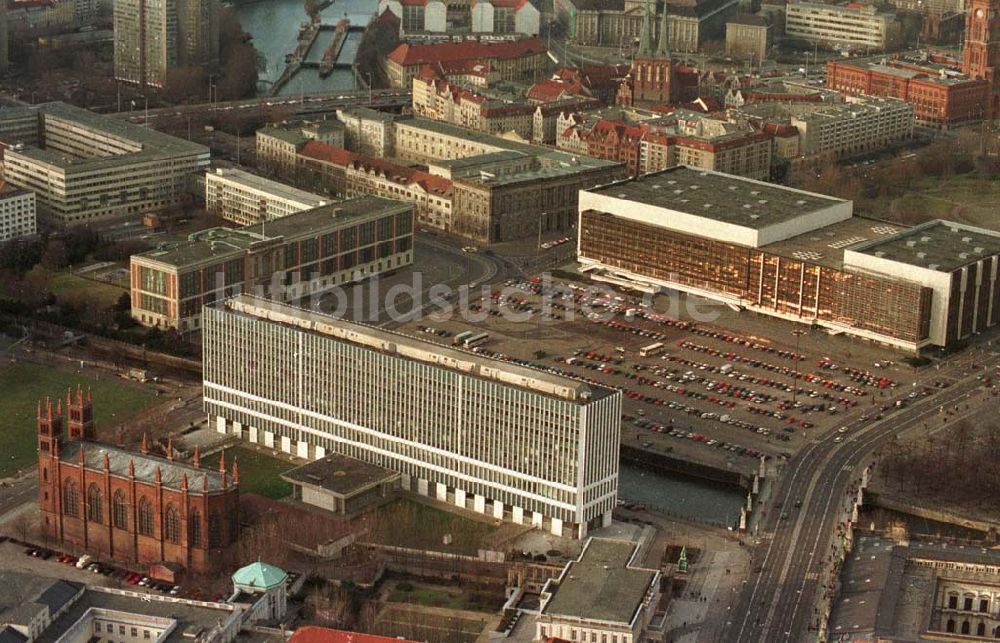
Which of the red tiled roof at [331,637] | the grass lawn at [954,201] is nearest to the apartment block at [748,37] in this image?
the grass lawn at [954,201]

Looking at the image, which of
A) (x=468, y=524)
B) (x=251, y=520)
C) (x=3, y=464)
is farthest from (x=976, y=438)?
(x=3, y=464)

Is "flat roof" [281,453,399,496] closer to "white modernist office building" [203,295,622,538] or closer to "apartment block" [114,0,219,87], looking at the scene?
"white modernist office building" [203,295,622,538]

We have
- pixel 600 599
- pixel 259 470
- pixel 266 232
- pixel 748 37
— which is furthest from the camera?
pixel 748 37

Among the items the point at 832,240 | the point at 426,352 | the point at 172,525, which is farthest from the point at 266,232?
the point at 172,525

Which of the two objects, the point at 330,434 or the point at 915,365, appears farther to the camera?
the point at 915,365

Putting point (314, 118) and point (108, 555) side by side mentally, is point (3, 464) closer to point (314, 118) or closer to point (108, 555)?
point (108, 555)

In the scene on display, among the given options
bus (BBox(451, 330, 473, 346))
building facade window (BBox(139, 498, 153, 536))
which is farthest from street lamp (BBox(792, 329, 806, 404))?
building facade window (BBox(139, 498, 153, 536))

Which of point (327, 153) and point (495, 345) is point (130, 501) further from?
point (327, 153)
